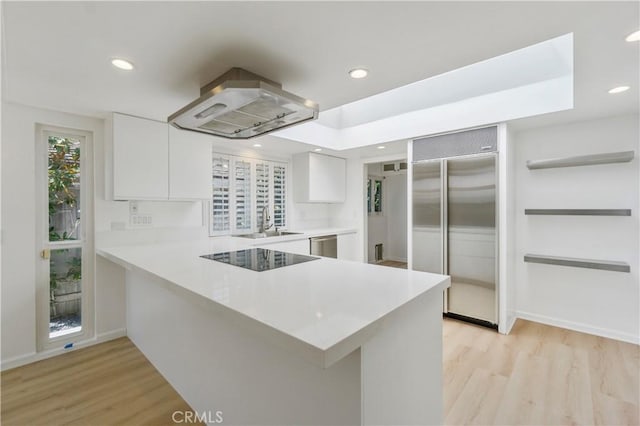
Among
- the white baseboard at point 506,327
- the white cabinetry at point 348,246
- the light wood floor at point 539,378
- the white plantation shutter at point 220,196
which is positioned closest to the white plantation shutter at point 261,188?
the white plantation shutter at point 220,196

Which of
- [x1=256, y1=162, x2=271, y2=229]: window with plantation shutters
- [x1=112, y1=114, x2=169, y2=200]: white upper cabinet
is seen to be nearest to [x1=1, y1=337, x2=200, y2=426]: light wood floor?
[x1=112, y1=114, x2=169, y2=200]: white upper cabinet

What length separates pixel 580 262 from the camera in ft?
9.08

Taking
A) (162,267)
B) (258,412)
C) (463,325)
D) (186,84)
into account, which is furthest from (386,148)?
(258,412)

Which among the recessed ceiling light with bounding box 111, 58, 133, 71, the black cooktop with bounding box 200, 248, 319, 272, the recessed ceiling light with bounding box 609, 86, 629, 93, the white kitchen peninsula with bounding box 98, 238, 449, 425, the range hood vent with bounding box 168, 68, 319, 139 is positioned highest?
the recessed ceiling light with bounding box 609, 86, 629, 93

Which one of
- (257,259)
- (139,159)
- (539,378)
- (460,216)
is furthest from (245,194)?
(539,378)

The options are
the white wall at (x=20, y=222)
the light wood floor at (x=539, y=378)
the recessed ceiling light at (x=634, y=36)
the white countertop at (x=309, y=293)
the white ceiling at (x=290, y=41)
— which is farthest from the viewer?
the white wall at (x=20, y=222)

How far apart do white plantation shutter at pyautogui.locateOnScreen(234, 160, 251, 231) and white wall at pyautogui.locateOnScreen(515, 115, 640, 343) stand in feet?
10.7

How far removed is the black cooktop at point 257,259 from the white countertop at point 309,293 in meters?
0.08

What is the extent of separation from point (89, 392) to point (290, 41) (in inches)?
104

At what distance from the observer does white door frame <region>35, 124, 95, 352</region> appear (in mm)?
2492

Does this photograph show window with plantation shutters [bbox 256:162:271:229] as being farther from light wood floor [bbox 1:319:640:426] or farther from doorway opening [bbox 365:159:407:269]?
doorway opening [bbox 365:159:407:269]

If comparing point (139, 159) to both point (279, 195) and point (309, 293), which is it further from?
point (309, 293)

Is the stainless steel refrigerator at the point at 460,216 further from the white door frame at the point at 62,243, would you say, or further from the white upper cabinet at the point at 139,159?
the white door frame at the point at 62,243

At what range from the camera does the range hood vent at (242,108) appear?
4.86 feet
